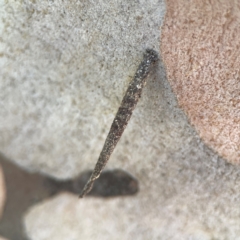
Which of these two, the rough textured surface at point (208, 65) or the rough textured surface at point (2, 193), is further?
the rough textured surface at point (2, 193)

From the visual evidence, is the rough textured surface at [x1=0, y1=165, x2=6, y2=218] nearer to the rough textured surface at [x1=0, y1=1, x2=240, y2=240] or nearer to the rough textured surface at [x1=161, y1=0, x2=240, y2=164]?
the rough textured surface at [x1=0, y1=1, x2=240, y2=240]

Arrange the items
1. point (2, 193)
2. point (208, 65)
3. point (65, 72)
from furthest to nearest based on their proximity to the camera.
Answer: point (2, 193)
point (65, 72)
point (208, 65)

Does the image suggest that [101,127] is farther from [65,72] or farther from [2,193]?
[2,193]

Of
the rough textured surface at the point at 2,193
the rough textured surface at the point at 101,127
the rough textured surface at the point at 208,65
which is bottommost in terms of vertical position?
the rough textured surface at the point at 2,193

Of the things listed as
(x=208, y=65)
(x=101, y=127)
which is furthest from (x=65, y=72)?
(x=208, y=65)

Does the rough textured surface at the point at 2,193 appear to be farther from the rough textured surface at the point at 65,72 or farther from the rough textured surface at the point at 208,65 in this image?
the rough textured surface at the point at 208,65

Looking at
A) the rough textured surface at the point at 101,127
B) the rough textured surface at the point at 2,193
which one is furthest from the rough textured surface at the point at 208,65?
the rough textured surface at the point at 2,193

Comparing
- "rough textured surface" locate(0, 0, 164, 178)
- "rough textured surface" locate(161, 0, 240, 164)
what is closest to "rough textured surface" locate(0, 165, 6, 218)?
"rough textured surface" locate(0, 0, 164, 178)
